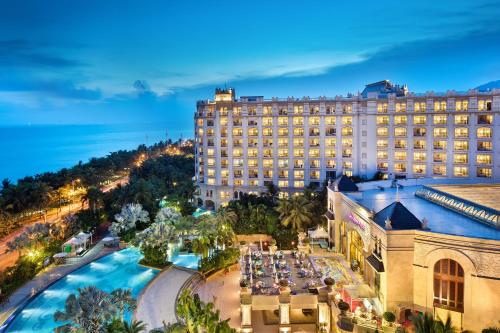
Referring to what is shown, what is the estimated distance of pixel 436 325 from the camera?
66.5 ft

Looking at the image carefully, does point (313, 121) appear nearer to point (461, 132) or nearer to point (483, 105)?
point (461, 132)

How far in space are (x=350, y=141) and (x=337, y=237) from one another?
33879 millimetres

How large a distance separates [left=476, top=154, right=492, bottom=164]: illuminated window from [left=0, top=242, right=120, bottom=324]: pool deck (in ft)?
207

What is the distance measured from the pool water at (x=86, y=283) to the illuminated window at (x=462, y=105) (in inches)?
2320

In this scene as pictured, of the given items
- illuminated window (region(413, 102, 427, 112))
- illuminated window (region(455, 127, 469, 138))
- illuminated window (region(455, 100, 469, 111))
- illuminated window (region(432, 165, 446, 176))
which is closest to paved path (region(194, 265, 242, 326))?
illuminated window (region(432, 165, 446, 176))

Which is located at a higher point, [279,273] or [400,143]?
[400,143]

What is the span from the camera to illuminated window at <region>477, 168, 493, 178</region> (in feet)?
223

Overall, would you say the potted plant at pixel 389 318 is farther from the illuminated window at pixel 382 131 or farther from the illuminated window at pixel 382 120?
the illuminated window at pixel 382 120

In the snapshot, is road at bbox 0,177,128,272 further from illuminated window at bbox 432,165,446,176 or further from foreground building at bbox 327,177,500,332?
illuminated window at bbox 432,165,446,176

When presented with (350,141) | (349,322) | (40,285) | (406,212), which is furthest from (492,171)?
(40,285)

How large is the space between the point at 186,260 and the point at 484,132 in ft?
188

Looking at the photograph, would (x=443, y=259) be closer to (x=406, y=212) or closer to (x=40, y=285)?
(x=406, y=212)

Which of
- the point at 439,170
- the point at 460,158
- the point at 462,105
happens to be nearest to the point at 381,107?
the point at 462,105

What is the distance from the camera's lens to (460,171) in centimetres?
6925
